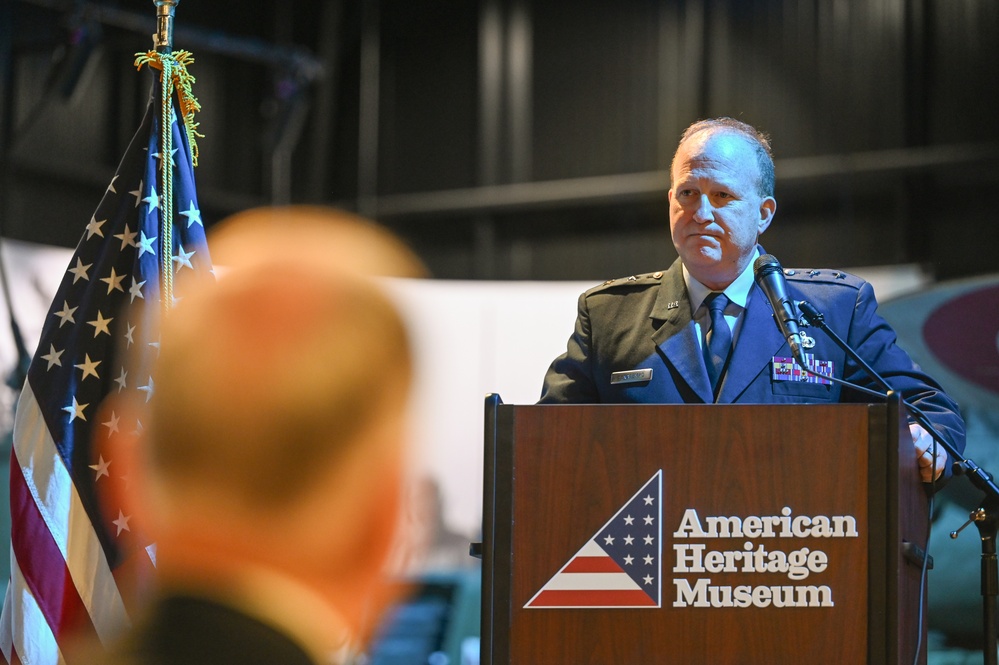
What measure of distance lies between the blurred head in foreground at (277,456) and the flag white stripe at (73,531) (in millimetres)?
1583

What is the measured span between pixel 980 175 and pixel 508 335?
2.37 metres

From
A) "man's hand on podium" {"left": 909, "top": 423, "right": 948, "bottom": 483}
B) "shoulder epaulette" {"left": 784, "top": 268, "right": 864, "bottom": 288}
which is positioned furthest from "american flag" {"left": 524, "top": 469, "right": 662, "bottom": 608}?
"shoulder epaulette" {"left": 784, "top": 268, "right": 864, "bottom": 288}

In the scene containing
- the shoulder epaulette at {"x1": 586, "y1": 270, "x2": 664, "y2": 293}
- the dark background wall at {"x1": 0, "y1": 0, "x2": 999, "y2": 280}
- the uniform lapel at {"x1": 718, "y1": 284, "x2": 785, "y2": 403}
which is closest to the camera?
the uniform lapel at {"x1": 718, "y1": 284, "x2": 785, "y2": 403}

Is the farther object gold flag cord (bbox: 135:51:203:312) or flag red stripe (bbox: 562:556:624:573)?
gold flag cord (bbox: 135:51:203:312)

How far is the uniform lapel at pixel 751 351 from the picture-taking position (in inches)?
90.7

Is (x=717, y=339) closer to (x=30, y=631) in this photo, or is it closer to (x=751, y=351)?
(x=751, y=351)

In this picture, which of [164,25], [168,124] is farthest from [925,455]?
[164,25]

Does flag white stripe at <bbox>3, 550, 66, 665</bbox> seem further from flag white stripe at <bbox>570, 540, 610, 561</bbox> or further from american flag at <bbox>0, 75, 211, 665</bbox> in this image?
flag white stripe at <bbox>570, 540, 610, 561</bbox>

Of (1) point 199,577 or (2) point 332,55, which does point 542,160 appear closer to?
(2) point 332,55

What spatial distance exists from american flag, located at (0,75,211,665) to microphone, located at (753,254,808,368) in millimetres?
1268

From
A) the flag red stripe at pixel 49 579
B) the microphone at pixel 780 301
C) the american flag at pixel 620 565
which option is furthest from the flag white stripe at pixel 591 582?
the flag red stripe at pixel 49 579

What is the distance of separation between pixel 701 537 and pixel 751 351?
0.58 m

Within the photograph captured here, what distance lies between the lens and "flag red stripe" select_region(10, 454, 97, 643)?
252cm

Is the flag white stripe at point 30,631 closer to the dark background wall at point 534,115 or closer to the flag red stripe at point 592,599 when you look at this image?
the flag red stripe at point 592,599
